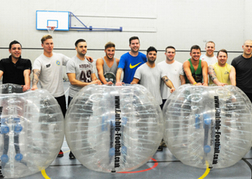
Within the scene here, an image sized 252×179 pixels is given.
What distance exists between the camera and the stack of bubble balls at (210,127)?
2.76m

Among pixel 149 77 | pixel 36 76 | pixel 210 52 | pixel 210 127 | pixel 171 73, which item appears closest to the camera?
pixel 210 127

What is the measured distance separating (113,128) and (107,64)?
167 cm

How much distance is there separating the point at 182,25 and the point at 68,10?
17.0ft

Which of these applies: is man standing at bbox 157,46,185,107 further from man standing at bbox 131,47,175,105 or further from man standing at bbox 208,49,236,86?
man standing at bbox 208,49,236,86

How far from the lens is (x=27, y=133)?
259 centimetres

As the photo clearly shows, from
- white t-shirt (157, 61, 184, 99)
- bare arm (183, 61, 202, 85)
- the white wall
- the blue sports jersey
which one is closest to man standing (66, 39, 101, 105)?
the blue sports jersey

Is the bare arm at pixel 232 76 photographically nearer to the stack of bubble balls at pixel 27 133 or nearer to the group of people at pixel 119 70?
the group of people at pixel 119 70

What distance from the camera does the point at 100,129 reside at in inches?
102

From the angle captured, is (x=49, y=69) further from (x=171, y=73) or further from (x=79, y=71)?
(x=171, y=73)

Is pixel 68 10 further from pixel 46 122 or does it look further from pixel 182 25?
pixel 46 122

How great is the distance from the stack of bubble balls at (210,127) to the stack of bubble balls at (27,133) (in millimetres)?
1251

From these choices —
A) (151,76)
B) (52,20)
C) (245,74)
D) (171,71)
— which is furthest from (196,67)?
(52,20)

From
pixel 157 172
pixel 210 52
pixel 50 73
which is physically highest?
pixel 210 52

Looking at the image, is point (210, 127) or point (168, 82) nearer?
point (210, 127)
